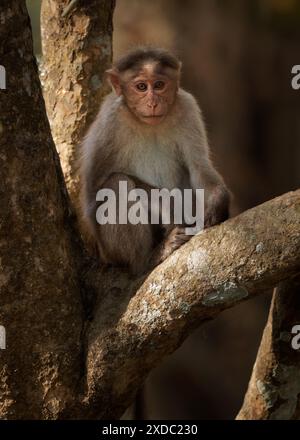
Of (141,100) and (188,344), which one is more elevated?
(141,100)

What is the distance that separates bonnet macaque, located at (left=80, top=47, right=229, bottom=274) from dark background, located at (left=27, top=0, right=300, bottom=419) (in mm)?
3598

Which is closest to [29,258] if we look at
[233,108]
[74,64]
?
[74,64]

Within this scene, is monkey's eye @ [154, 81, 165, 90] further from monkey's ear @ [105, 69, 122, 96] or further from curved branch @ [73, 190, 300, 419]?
curved branch @ [73, 190, 300, 419]

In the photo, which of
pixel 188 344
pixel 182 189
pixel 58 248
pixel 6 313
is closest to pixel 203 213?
pixel 182 189

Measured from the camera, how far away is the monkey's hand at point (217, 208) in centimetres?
561

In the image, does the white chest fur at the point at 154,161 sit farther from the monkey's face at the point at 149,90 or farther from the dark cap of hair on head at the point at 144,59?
the dark cap of hair on head at the point at 144,59

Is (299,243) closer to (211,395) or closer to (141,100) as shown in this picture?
(141,100)

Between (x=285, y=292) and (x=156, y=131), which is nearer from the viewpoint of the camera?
(x=285, y=292)

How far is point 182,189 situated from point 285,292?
1.26 meters

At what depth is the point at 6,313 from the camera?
5059 millimetres

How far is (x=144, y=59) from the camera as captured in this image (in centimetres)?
618

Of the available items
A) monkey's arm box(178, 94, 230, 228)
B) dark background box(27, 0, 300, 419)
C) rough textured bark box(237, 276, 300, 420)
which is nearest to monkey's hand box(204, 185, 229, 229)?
monkey's arm box(178, 94, 230, 228)

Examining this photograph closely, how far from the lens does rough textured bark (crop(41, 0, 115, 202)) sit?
6.85 m
